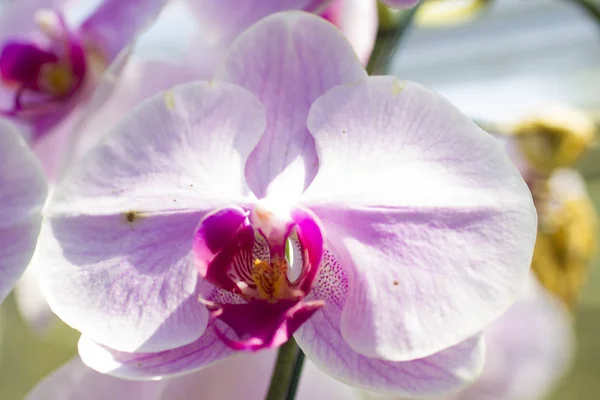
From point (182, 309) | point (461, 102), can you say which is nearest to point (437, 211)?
point (182, 309)

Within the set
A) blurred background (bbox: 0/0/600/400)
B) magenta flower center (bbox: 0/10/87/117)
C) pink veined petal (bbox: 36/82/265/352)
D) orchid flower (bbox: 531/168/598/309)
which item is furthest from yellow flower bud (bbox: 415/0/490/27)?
blurred background (bbox: 0/0/600/400)

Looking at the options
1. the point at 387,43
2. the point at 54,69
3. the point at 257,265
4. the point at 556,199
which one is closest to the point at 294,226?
the point at 257,265

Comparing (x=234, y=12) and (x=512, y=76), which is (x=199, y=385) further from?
(x=512, y=76)

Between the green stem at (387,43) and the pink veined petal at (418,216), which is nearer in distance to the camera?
the pink veined petal at (418,216)

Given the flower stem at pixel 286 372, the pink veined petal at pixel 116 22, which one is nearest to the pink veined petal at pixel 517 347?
the flower stem at pixel 286 372

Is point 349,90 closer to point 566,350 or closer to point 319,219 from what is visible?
point 319,219

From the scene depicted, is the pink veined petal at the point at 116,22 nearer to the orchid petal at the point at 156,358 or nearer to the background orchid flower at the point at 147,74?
the background orchid flower at the point at 147,74
